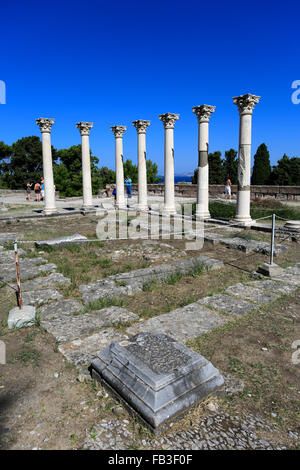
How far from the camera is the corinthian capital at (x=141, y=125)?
1902 centimetres

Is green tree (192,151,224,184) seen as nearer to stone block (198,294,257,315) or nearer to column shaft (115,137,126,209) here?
column shaft (115,137,126,209)

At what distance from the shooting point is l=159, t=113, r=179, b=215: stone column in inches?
669

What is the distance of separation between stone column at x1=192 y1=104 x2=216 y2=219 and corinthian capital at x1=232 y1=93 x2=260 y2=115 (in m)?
1.89

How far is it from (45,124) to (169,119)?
6.73m

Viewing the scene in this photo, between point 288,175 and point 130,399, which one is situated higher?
point 288,175

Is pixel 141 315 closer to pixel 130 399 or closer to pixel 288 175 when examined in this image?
pixel 130 399

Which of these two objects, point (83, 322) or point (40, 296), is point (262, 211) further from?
point (83, 322)

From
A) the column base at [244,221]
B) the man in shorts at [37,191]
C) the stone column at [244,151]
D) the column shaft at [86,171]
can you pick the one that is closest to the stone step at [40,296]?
the column base at [244,221]

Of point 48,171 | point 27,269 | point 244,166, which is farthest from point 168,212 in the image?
point 27,269

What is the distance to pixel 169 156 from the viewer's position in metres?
17.4

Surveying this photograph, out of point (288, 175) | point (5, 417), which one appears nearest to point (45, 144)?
point (5, 417)

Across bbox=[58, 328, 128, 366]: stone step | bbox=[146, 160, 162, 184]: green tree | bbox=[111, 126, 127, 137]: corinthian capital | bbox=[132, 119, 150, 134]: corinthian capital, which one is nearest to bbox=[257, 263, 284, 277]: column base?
bbox=[58, 328, 128, 366]: stone step
